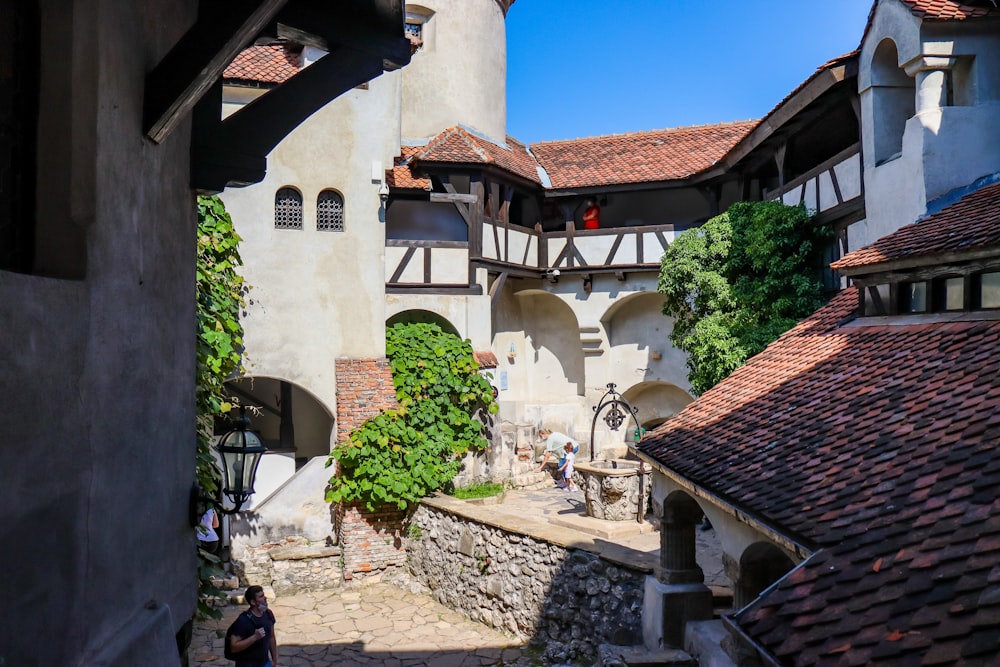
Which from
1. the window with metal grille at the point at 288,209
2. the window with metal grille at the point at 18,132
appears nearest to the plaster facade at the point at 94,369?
the window with metal grille at the point at 18,132

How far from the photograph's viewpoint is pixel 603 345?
1905 centimetres

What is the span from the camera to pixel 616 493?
1196 cm

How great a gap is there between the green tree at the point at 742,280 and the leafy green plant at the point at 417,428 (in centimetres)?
435

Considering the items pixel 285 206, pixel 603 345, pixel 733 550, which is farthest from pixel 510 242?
pixel 733 550

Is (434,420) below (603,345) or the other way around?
below

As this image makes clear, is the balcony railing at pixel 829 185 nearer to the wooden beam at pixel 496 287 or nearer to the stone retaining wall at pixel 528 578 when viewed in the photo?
the wooden beam at pixel 496 287

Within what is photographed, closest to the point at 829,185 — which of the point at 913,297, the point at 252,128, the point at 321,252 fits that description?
the point at 913,297

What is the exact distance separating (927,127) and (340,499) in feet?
34.6

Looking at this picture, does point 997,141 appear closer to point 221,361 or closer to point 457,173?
point 457,173

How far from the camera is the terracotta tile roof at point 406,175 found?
15177mm

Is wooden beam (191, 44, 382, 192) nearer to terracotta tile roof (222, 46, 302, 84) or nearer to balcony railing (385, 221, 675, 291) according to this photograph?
terracotta tile roof (222, 46, 302, 84)

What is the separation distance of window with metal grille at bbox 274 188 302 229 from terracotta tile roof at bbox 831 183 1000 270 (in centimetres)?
957

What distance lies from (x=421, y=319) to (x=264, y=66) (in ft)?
18.8

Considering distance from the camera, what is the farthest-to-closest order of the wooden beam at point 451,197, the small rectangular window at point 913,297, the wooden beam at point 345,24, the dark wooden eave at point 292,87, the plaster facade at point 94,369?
the wooden beam at point 451,197 → the small rectangular window at point 913,297 → the wooden beam at point 345,24 → the dark wooden eave at point 292,87 → the plaster facade at point 94,369
